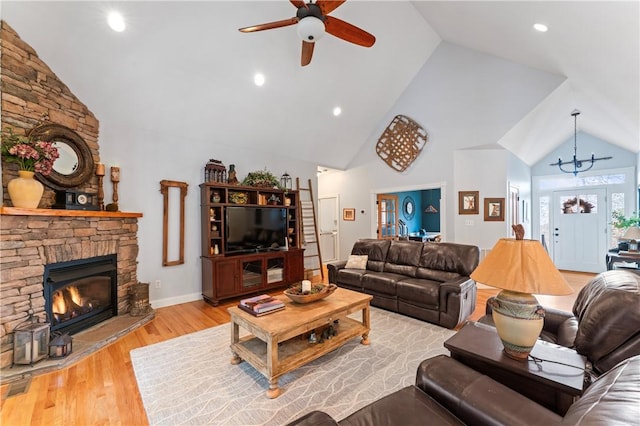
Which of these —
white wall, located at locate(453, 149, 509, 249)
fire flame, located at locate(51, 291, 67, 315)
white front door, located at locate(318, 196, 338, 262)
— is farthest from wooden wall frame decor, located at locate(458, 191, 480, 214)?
fire flame, located at locate(51, 291, 67, 315)

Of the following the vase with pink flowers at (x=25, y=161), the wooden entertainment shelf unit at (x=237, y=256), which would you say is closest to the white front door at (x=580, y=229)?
the wooden entertainment shelf unit at (x=237, y=256)

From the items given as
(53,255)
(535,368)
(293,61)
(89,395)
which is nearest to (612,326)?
(535,368)

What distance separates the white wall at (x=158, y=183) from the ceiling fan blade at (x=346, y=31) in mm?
2903

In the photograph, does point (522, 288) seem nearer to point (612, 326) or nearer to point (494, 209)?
point (612, 326)

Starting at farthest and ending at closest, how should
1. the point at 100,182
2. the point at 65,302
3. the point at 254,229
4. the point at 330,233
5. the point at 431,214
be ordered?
the point at 431,214, the point at 330,233, the point at 254,229, the point at 100,182, the point at 65,302

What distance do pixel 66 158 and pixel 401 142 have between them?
5.95 metres

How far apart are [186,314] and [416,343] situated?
3.19m

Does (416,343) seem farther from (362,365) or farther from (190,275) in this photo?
(190,275)

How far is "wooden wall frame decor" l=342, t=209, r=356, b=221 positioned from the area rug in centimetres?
439

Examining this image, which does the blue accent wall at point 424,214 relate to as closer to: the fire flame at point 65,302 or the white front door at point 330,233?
the white front door at point 330,233

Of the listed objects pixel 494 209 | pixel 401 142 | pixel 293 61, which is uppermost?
pixel 293 61

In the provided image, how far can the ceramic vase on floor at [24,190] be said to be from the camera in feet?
8.67

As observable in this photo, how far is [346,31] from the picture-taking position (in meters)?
2.82

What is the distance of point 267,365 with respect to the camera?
2199mm
